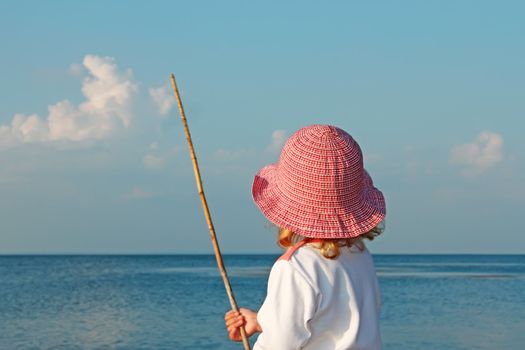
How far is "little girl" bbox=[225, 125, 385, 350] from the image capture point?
7.45 ft

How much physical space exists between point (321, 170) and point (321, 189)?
0.05 meters

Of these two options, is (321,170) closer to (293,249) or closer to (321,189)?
(321,189)

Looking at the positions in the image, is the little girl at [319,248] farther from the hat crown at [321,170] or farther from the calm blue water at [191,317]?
the calm blue water at [191,317]

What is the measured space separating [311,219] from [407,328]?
54.0ft

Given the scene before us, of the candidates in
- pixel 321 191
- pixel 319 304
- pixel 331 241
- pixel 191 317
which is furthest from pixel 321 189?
pixel 191 317

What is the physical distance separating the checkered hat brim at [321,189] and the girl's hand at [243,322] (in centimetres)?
24

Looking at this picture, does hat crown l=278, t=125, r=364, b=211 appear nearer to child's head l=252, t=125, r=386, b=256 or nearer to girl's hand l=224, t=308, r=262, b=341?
child's head l=252, t=125, r=386, b=256

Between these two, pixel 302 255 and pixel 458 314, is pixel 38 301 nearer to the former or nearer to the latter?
pixel 458 314

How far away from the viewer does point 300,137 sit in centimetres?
250

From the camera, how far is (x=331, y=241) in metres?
2.44

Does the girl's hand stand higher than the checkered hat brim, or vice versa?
the checkered hat brim

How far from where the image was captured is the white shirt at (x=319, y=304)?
7.41 ft

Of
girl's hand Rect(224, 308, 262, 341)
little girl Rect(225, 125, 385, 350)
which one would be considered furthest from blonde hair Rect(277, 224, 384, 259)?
girl's hand Rect(224, 308, 262, 341)

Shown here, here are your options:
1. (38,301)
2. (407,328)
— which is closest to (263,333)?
(407,328)
